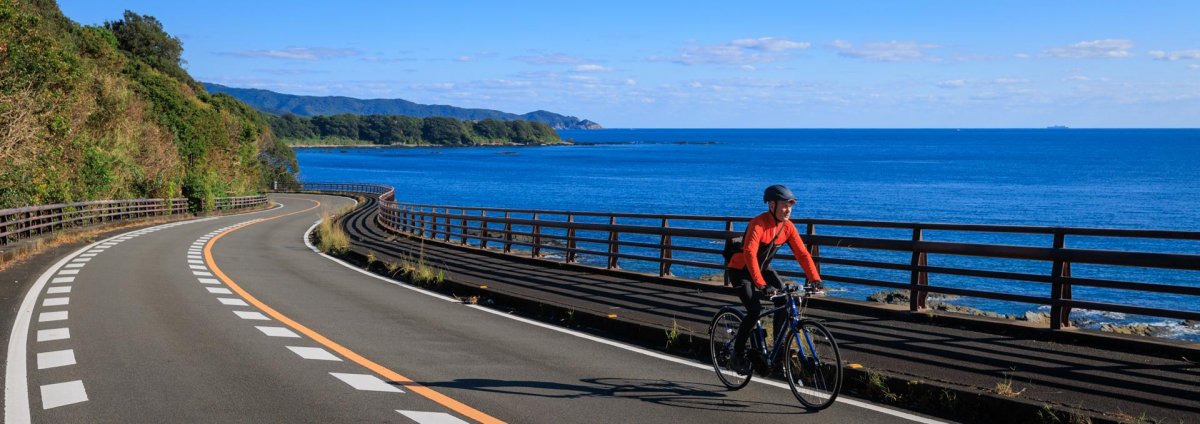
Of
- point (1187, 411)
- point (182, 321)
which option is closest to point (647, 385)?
point (1187, 411)

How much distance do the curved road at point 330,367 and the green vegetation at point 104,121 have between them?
15.4 metres

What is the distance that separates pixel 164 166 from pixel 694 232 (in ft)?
170

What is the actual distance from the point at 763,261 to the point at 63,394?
567cm

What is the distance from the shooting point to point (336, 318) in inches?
507

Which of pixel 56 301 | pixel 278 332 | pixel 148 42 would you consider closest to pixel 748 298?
pixel 278 332

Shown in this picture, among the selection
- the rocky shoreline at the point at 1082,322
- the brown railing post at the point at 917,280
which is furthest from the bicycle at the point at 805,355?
the rocky shoreline at the point at 1082,322

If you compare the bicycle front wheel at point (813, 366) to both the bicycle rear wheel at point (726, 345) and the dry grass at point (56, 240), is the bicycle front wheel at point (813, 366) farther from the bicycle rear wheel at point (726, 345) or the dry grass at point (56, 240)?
the dry grass at point (56, 240)

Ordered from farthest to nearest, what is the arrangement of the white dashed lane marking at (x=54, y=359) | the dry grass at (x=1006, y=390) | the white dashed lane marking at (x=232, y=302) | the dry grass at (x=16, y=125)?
the dry grass at (x=16, y=125)
the white dashed lane marking at (x=232, y=302)
the white dashed lane marking at (x=54, y=359)
the dry grass at (x=1006, y=390)

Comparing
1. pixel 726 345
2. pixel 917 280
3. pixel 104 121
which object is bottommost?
pixel 726 345

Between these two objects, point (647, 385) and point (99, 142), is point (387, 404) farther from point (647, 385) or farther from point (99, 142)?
point (99, 142)

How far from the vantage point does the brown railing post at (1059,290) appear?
1002 cm

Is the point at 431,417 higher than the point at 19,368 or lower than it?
higher

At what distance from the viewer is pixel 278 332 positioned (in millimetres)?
11445

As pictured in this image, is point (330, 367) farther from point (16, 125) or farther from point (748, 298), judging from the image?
point (16, 125)
